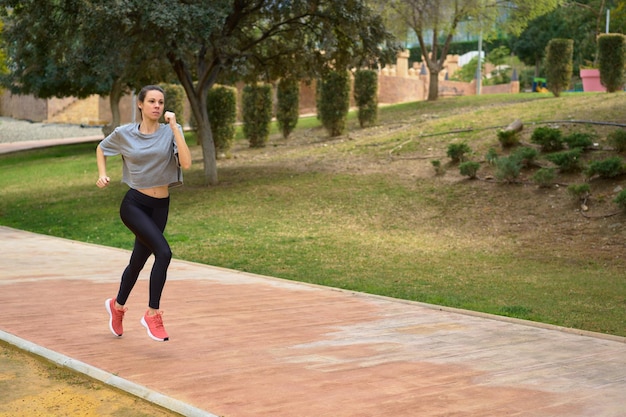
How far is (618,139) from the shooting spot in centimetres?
1811

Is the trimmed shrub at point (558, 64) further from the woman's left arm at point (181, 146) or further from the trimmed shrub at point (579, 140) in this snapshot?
the woman's left arm at point (181, 146)

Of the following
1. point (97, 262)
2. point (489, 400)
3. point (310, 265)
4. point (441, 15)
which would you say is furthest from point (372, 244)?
point (441, 15)

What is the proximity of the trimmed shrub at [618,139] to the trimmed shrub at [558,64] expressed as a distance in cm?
1145

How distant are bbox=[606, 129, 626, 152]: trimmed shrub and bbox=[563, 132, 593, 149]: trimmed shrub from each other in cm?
44

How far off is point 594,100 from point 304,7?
8630 millimetres

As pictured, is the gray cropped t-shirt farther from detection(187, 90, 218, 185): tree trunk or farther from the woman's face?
detection(187, 90, 218, 185): tree trunk

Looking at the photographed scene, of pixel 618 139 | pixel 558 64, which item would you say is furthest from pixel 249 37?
pixel 558 64

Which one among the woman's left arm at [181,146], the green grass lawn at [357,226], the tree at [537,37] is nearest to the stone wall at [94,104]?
the tree at [537,37]

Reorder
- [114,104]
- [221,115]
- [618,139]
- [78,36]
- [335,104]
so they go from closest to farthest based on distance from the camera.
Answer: [618,139] < [78,36] < [221,115] < [335,104] < [114,104]

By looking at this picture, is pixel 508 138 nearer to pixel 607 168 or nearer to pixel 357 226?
pixel 607 168

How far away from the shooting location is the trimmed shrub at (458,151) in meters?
19.9

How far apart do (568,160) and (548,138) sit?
147cm

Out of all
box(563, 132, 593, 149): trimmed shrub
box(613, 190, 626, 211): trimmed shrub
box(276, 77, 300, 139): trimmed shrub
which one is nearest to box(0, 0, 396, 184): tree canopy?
box(563, 132, 593, 149): trimmed shrub

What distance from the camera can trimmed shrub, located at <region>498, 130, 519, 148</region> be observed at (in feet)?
66.2
